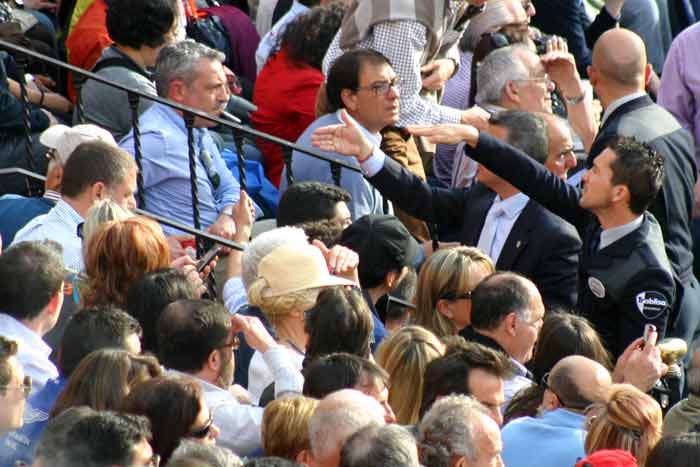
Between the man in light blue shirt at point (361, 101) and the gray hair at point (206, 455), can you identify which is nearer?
the gray hair at point (206, 455)

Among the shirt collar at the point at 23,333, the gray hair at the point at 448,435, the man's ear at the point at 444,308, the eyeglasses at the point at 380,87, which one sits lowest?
the man's ear at the point at 444,308

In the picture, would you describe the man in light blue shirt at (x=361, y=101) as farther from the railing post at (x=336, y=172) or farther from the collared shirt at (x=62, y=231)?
the collared shirt at (x=62, y=231)

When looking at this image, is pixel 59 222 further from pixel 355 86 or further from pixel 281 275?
pixel 355 86

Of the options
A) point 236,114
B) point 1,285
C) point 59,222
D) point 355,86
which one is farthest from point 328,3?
point 1,285

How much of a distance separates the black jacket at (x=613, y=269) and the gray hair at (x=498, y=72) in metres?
1.52

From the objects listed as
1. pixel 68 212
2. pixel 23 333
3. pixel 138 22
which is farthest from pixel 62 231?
pixel 138 22

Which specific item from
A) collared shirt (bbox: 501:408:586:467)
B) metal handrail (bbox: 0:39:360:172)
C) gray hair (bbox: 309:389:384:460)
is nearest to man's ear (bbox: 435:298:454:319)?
metal handrail (bbox: 0:39:360:172)

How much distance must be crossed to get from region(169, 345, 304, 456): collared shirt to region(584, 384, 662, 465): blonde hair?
1093mm

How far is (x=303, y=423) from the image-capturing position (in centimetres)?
550

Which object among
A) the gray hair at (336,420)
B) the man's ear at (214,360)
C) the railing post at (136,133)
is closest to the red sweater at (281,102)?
the railing post at (136,133)

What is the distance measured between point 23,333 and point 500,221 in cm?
282

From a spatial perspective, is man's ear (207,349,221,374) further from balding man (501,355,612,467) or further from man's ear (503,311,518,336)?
man's ear (503,311,518,336)

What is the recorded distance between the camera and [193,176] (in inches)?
332

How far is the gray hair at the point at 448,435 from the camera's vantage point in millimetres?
5488
